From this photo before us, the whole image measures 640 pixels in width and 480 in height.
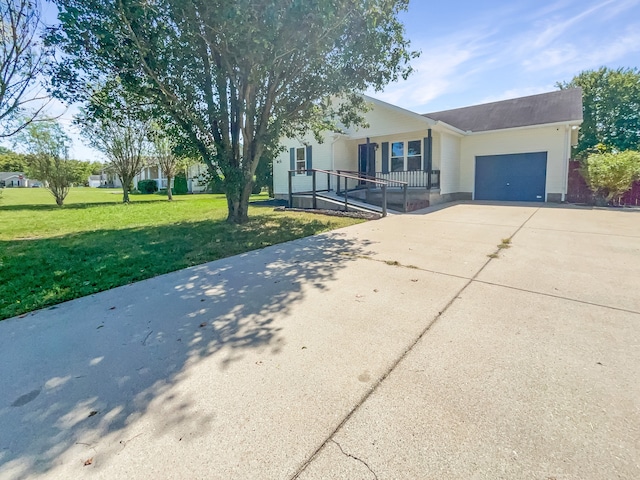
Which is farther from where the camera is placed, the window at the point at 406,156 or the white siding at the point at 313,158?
the white siding at the point at 313,158

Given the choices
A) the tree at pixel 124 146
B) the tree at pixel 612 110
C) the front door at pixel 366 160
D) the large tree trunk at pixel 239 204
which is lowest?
the large tree trunk at pixel 239 204

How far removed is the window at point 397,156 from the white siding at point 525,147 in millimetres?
3347

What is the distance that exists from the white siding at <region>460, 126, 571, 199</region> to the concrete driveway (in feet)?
38.6

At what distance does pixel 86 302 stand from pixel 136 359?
1947mm

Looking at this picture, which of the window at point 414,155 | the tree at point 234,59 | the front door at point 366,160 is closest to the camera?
the tree at point 234,59

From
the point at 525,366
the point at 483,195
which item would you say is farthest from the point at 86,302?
the point at 483,195

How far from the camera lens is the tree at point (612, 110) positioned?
77.9ft

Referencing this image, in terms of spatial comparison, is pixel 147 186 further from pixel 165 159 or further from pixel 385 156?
pixel 385 156

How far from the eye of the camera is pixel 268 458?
5.76 ft

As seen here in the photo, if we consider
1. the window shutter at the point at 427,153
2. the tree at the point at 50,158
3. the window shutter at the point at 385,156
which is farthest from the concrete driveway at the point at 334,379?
the tree at the point at 50,158

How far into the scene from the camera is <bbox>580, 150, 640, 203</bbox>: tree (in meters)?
12.3

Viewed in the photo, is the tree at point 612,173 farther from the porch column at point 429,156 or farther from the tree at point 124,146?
the tree at point 124,146

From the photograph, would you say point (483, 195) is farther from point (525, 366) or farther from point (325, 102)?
point (525, 366)

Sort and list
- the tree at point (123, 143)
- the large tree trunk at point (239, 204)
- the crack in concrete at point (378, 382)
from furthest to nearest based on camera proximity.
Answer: the tree at point (123, 143) → the large tree trunk at point (239, 204) → the crack in concrete at point (378, 382)
